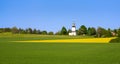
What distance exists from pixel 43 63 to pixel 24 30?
154222 millimetres

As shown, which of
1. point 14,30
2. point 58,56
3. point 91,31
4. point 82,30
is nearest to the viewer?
point 58,56

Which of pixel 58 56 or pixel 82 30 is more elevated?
pixel 82 30

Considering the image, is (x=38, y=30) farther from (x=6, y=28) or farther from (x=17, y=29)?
(x=6, y=28)

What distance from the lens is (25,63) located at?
55.0 feet

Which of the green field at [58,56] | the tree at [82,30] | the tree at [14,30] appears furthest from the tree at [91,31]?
the green field at [58,56]

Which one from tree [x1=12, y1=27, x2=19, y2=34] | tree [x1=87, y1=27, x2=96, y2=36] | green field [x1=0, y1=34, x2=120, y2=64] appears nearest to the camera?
green field [x1=0, y1=34, x2=120, y2=64]

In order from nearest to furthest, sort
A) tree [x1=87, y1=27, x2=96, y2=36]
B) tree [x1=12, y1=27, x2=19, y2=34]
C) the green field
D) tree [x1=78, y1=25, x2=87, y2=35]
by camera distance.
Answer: the green field → tree [x1=12, y1=27, x2=19, y2=34] → tree [x1=87, y1=27, x2=96, y2=36] → tree [x1=78, y1=25, x2=87, y2=35]

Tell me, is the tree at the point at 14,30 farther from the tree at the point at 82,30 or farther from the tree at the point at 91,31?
the tree at the point at 91,31

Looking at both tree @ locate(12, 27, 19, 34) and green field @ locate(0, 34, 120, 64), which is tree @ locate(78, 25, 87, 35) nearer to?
tree @ locate(12, 27, 19, 34)

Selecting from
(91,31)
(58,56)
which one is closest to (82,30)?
(91,31)

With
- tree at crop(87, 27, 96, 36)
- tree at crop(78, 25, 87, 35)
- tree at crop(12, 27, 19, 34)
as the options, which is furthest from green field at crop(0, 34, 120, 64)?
tree at crop(78, 25, 87, 35)

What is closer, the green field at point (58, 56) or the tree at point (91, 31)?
the green field at point (58, 56)

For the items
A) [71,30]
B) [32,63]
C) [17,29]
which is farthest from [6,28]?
[32,63]

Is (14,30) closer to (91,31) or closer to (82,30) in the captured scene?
(82,30)
